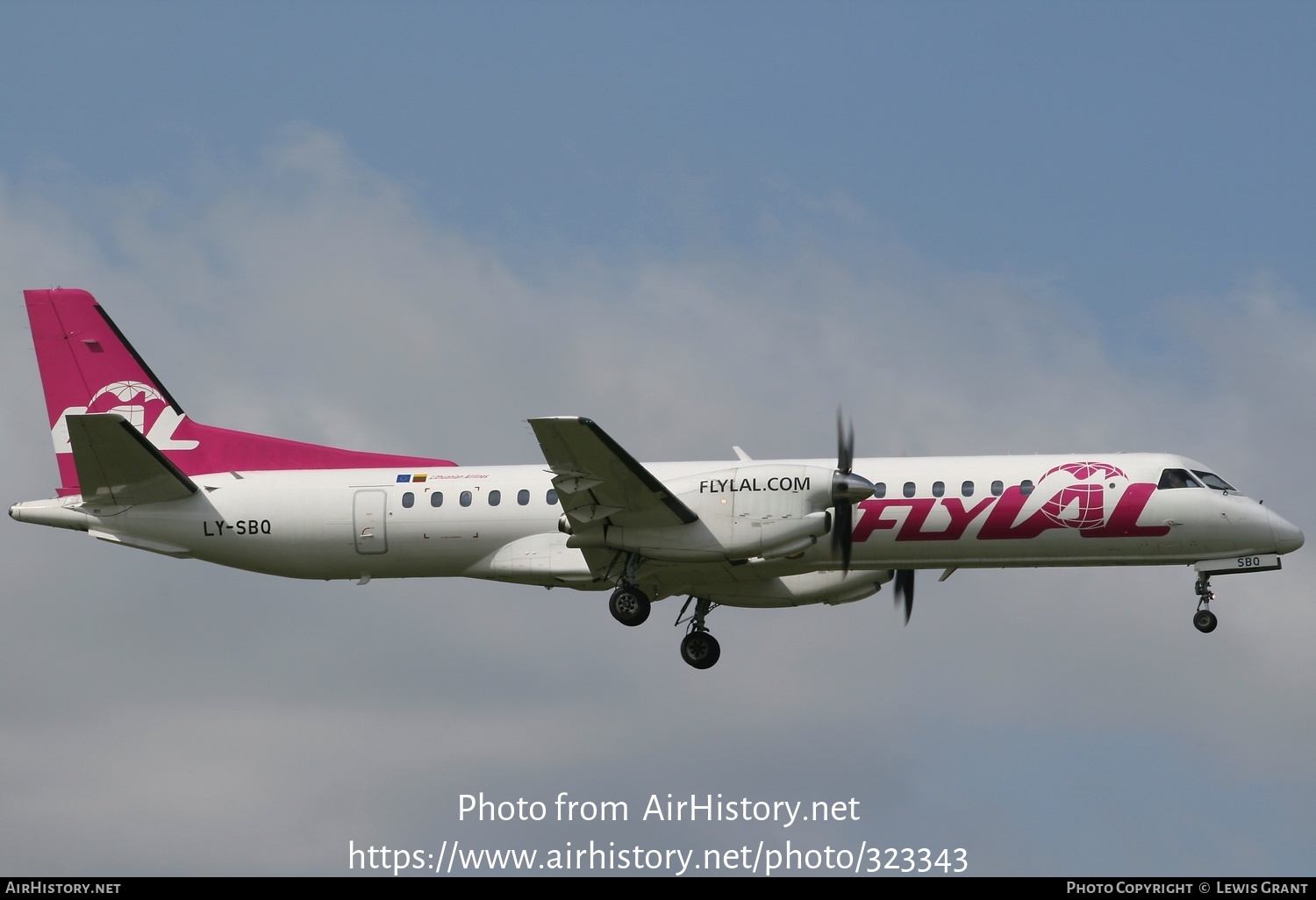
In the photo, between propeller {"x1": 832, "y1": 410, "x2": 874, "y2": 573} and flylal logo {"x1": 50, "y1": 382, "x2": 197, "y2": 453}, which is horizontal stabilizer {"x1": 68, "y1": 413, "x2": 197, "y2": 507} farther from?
propeller {"x1": 832, "y1": 410, "x2": 874, "y2": 573}

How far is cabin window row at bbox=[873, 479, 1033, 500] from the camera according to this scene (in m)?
28.2

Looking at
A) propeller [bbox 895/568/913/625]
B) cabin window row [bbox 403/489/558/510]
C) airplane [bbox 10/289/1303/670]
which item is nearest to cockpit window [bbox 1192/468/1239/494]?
airplane [bbox 10/289/1303/670]

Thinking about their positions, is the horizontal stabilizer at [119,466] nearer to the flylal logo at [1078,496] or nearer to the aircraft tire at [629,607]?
the aircraft tire at [629,607]

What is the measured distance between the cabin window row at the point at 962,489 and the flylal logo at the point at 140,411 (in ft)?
43.1

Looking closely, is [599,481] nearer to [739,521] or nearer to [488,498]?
[739,521]

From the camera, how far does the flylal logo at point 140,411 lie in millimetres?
31844

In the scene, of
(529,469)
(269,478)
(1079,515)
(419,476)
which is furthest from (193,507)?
(1079,515)

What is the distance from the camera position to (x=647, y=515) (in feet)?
91.7

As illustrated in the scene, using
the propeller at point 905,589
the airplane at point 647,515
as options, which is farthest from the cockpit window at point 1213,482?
the propeller at point 905,589

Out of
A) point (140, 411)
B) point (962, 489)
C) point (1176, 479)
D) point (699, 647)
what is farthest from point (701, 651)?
point (140, 411)

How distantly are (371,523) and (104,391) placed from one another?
21.1ft

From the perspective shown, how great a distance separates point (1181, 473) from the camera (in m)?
28.7

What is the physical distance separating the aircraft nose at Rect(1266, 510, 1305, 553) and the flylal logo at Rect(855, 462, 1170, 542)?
186cm
